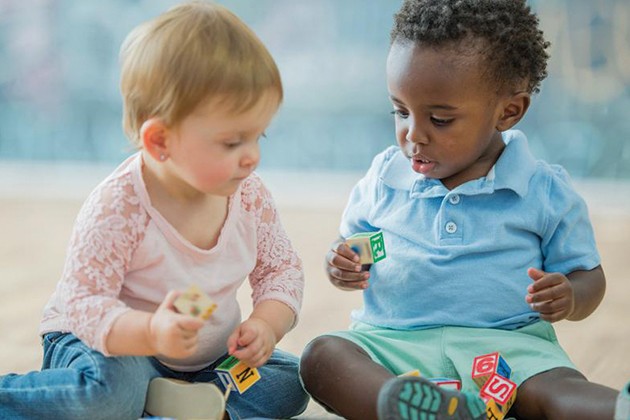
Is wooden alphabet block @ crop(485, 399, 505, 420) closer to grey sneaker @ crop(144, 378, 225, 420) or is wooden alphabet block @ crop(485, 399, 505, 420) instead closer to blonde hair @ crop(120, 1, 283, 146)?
grey sneaker @ crop(144, 378, 225, 420)

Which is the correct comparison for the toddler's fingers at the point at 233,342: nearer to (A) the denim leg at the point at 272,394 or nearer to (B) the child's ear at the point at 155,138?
(A) the denim leg at the point at 272,394

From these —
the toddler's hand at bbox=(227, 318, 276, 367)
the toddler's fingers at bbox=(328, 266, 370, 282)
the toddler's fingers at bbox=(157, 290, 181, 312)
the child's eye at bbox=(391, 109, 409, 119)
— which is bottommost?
the toddler's hand at bbox=(227, 318, 276, 367)

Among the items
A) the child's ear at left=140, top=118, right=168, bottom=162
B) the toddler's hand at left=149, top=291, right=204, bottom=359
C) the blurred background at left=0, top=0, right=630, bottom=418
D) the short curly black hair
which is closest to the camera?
the toddler's hand at left=149, top=291, right=204, bottom=359

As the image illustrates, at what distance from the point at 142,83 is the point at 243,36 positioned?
144 millimetres

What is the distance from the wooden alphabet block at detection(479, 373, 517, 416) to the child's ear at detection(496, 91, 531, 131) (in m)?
0.40

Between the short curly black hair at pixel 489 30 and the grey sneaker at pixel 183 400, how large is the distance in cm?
60

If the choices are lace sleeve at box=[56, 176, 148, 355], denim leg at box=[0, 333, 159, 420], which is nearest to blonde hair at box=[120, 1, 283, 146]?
lace sleeve at box=[56, 176, 148, 355]

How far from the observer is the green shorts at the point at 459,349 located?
4.70ft

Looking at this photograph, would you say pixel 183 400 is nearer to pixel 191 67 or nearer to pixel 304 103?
pixel 191 67

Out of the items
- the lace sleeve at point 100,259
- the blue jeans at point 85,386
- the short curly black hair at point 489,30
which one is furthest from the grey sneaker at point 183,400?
the short curly black hair at point 489,30

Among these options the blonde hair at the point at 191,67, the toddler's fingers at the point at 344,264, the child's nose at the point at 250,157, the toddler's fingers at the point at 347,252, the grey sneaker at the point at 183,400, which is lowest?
the grey sneaker at the point at 183,400

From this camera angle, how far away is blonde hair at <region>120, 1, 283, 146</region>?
1.23 m

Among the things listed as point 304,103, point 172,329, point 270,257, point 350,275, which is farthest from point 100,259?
point 304,103

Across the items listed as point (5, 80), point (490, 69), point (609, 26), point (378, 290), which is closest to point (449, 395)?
point (378, 290)
